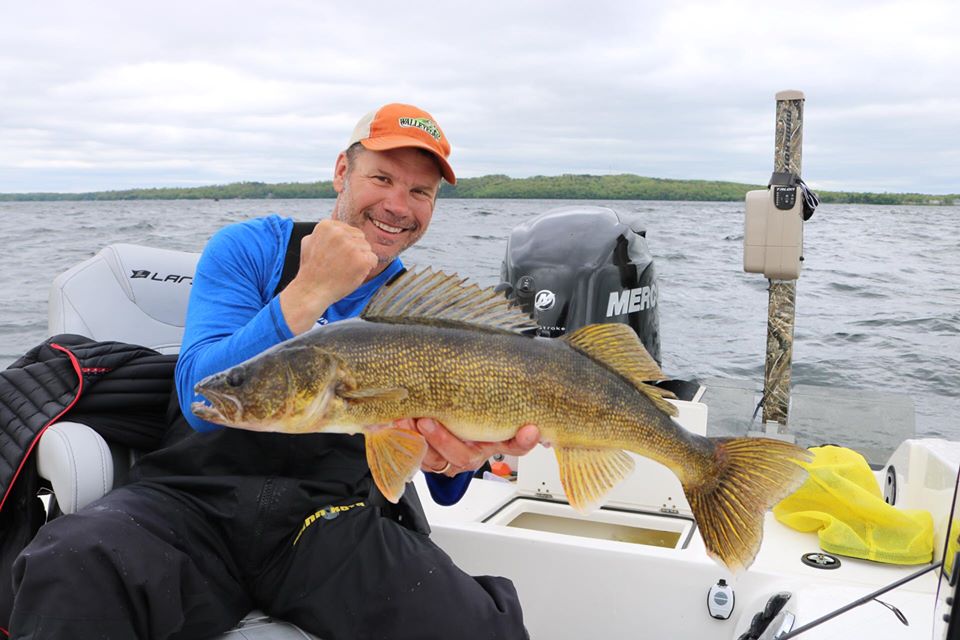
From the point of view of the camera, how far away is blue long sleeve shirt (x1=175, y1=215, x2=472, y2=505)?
242 centimetres

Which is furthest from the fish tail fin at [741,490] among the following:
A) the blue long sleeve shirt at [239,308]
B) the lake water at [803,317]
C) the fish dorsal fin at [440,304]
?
the lake water at [803,317]

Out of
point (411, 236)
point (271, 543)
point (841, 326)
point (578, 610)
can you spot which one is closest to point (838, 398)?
point (578, 610)

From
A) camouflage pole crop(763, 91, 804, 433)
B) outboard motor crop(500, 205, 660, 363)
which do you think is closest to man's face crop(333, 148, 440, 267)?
outboard motor crop(500, 205, 660, 363)

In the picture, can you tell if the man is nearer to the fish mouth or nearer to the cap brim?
the cap brim

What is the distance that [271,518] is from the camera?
2.74 meters

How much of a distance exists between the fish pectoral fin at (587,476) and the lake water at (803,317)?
157 inches

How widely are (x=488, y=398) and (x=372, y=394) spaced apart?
0.32 metres

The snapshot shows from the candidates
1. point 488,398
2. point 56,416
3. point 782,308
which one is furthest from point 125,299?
point 782,308

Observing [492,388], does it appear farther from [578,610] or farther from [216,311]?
[578,610]

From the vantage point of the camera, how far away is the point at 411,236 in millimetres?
3260

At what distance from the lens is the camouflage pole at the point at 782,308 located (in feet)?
21.9

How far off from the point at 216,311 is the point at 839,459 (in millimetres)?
2848

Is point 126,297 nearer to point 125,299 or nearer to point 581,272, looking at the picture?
point 125,299

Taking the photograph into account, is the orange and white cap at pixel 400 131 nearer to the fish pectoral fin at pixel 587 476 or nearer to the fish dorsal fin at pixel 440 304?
the fish dorsal fin at pixel 440 304
